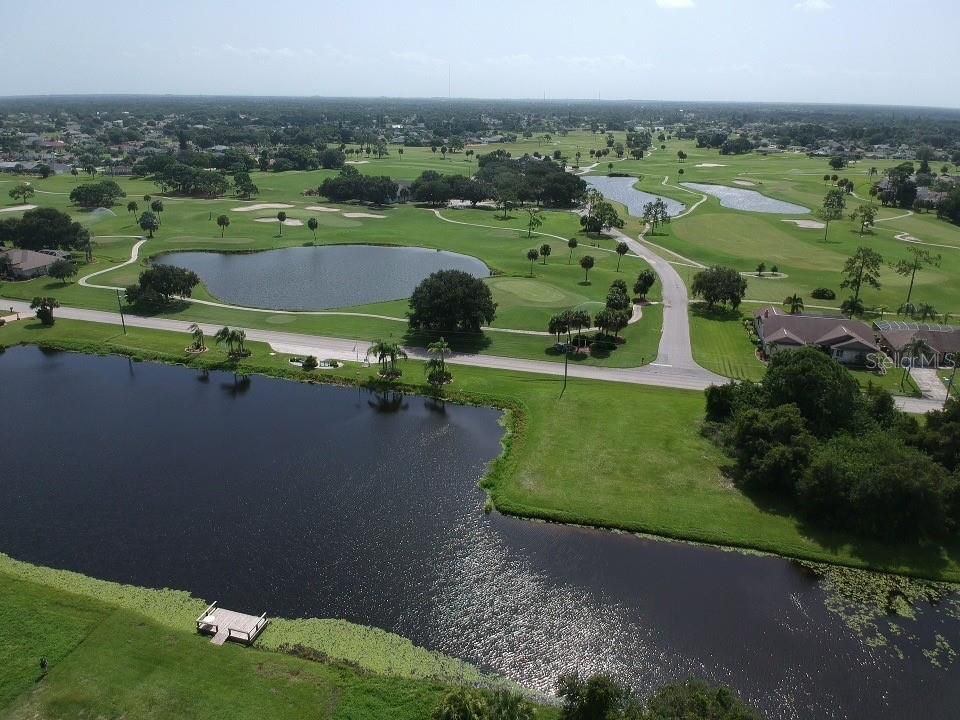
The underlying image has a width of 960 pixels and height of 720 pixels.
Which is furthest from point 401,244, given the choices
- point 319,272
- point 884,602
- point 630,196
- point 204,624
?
point 884,602

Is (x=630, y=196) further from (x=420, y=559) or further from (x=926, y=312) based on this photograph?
(x=420, y=559)

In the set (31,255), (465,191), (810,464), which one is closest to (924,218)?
(465,191)

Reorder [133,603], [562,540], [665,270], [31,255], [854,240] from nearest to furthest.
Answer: [133,603] < [562,540] < [31,255] < [665,270] < [854,240]

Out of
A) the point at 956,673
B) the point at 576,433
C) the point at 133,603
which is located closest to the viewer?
the point at 956,673

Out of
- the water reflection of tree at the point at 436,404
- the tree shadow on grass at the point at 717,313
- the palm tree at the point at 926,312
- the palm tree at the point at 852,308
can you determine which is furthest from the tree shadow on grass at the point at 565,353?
the palm tree at the point at 926,312

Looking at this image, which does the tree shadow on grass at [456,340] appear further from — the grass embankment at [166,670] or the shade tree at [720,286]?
the grass embankment at [166,670]

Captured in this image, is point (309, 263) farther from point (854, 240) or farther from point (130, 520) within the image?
point (854, 240)

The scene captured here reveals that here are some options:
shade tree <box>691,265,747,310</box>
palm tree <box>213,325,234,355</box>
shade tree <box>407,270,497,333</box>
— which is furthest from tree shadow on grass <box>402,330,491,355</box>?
shade tree <box>691,265,747,310</box>
